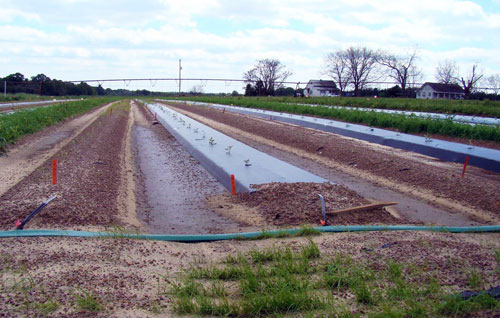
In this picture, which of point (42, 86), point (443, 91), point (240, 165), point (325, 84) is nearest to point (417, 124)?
point (240, 165)

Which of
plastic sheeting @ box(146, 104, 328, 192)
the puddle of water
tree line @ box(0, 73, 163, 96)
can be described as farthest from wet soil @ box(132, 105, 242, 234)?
tree line @ box(0, 73, 163, 96)

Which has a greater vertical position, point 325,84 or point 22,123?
point 325,84

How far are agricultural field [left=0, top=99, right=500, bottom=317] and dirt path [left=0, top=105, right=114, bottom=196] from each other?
116mm

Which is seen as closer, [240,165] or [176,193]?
[176,193]

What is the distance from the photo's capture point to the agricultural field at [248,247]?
311 cm

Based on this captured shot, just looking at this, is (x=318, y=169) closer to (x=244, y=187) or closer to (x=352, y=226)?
(x=244, y=187)

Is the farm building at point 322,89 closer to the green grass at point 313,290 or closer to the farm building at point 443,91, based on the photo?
the farm building at point 443,91

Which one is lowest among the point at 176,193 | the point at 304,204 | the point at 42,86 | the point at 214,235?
the point at 176,193

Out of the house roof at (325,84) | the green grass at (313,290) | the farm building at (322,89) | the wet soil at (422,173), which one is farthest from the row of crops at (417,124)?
the house roof at (325,84)

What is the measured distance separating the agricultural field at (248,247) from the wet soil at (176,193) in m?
0.04

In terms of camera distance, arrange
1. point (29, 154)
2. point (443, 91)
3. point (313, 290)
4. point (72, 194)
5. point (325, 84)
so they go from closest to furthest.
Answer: point (313, 290), point (72, 194), point (29, 154), point (443, 91), point (325, 84)

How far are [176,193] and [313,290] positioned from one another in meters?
4.75

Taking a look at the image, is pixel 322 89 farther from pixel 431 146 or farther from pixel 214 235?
pixel 214 235

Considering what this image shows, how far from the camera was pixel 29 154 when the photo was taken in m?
11.3
